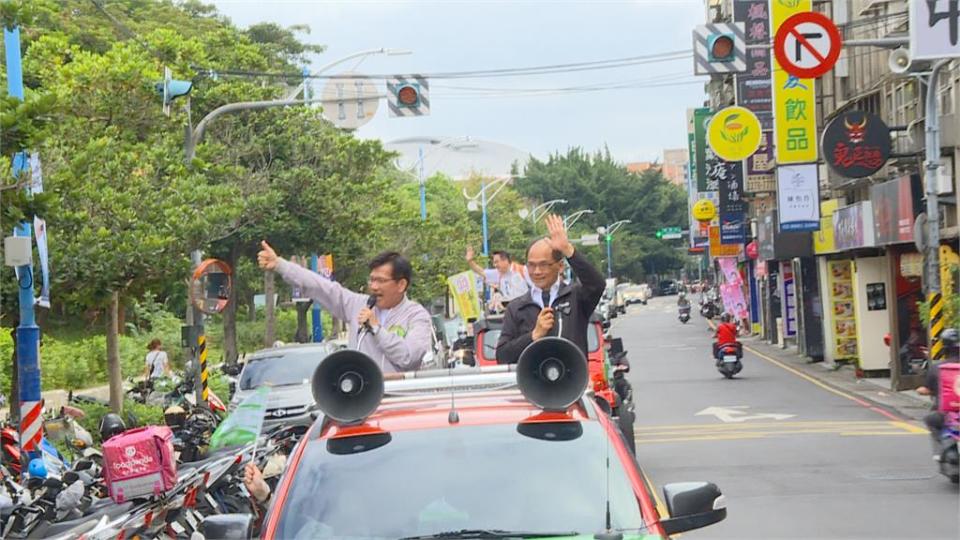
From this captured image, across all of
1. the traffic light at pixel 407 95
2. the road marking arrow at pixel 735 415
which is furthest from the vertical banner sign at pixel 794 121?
the traffic light at pixel 407 95

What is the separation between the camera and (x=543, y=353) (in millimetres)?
6031

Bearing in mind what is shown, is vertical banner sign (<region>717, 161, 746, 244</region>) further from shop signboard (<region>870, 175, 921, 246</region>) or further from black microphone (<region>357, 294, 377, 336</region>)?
black microphone (<region>357, 294, 377, 336</region>)

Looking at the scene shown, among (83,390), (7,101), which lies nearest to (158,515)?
(7,101)

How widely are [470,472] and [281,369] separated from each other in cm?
1718

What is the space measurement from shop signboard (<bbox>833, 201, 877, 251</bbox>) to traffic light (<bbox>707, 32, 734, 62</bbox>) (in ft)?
38.0

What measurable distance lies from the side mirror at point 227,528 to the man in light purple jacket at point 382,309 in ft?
9.55

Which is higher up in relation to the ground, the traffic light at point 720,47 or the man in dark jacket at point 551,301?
the traffic light at point 720,47

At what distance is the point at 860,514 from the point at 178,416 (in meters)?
8.41

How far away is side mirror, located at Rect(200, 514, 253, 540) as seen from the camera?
5.66 m

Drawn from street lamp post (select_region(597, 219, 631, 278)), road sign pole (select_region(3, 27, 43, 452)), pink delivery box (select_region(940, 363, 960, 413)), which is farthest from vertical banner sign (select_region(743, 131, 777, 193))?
street lamp post (select_region(597, 219, 631, 278))

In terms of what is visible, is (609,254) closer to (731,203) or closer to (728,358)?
(731,203)

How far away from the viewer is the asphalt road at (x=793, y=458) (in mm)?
12133

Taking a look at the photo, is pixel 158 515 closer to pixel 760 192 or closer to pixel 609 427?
pixel 609 427

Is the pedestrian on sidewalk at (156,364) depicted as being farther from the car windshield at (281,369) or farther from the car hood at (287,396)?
the car hood at (287,396)
